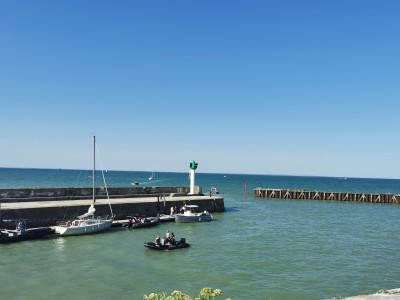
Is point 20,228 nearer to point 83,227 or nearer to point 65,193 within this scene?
point 83,227

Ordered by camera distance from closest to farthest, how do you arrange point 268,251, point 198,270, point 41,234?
1. point 198,270
2. point 268,251
3. point 41,234

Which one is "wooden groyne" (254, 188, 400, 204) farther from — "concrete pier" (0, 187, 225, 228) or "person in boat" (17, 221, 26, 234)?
"person in boat" (17, 221, 26, 234)

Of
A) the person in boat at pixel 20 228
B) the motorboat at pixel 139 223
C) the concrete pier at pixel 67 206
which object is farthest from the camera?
the motorboat at pixel 139 223

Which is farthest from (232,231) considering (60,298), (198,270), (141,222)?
(60,298)

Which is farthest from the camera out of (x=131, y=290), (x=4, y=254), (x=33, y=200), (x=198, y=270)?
(x=33, y=200)

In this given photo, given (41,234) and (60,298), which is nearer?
(60,298)

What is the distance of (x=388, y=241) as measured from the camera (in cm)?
3997

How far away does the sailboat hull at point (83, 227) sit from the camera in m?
37.0

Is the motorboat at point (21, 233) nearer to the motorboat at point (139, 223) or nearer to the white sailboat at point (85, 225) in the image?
the white sailboat at point (85, 225)

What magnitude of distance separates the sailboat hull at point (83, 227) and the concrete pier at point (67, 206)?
9.73ft

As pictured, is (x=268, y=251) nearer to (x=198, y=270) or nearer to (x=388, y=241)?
(x=198, y=270)

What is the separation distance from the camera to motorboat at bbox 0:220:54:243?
109 ft

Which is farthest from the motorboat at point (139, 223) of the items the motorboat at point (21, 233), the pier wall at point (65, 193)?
the pier wall at point (65, 193)

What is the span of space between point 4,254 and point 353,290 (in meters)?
24.2
